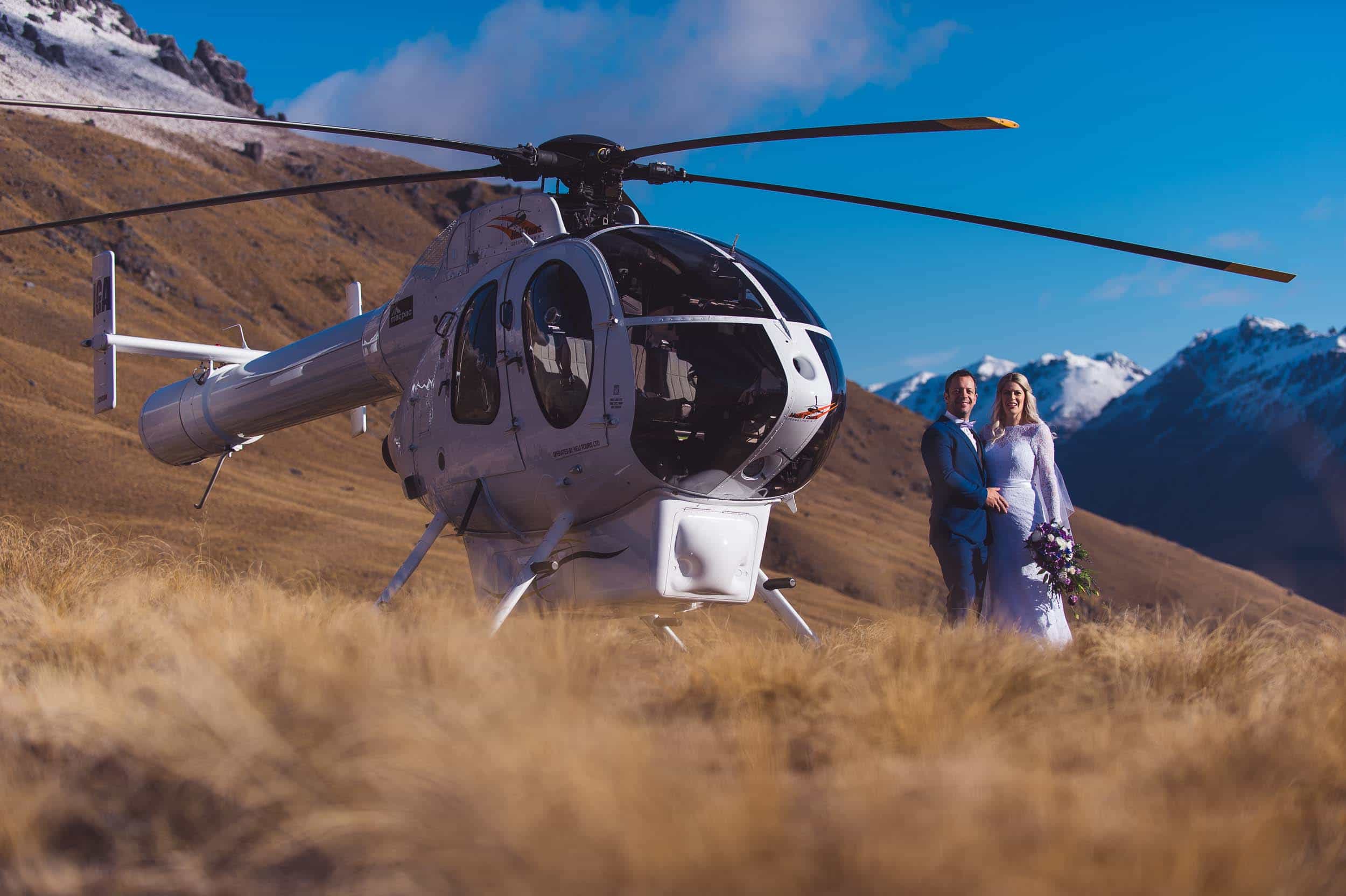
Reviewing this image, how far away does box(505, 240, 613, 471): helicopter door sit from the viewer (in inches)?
270

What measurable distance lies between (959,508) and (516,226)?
4167 mm

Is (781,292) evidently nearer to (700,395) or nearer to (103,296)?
(700,395)

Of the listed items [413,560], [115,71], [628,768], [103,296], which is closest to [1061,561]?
[413,560]

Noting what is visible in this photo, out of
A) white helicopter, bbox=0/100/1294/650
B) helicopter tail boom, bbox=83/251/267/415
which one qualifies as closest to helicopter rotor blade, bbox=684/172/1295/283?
white helicopter, bbox=0/100/1294/650

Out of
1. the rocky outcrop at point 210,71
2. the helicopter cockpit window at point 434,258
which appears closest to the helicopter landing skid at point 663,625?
the helicopter cockpit window at point 434,258

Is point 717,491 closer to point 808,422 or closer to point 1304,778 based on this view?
point 808,422

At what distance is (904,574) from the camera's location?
213ft

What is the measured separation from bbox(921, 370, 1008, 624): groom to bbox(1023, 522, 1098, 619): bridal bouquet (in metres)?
0.33

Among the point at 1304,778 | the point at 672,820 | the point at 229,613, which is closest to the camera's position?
the point at 672,820

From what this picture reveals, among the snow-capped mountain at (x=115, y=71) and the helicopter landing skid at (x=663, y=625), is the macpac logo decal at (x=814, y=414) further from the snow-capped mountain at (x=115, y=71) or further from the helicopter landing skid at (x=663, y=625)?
the snow-capped mountain at (x=115, y=71)

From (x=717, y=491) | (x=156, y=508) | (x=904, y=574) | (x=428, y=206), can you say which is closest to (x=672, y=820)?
(x=717, y=491)

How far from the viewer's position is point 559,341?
7.08 metres

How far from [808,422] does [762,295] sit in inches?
36.1

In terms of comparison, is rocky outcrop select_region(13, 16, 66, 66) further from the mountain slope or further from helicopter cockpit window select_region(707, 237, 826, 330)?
helicopter cockpit window select_region(707, 237, 826, 330)
